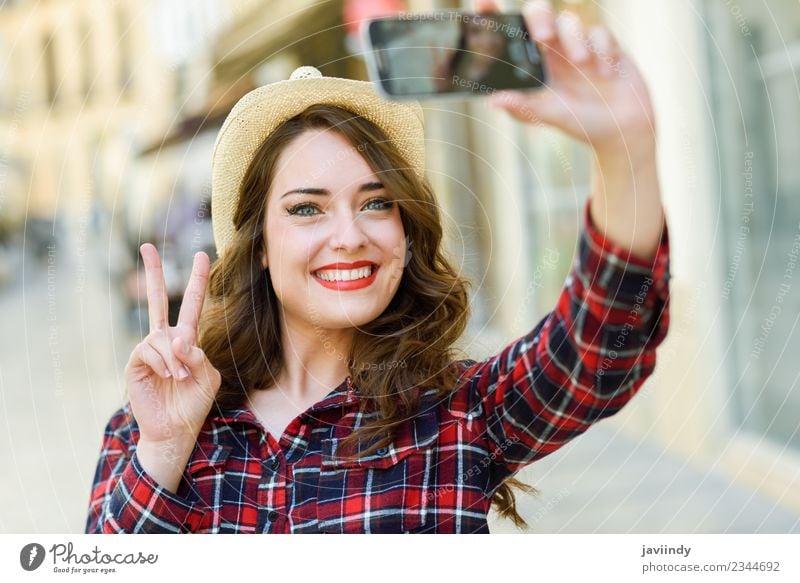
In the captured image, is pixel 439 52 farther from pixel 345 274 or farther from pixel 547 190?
pixel 547 190

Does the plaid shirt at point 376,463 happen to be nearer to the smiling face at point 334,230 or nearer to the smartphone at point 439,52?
the smiling face at point 334,230

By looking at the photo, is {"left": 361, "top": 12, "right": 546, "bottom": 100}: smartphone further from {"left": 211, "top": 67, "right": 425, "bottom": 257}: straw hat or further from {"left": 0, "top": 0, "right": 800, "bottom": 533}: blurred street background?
{"left": 0, "top": 0, "right": 800, "bottom": 533}: blurred street background

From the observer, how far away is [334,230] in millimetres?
1134

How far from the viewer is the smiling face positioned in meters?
1.13

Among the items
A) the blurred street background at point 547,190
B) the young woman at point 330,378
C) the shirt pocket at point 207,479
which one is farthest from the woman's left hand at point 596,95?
the blurred street background at point 547,190

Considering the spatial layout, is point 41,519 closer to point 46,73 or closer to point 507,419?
point 46,73

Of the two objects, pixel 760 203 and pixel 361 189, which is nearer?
pixel 361 189

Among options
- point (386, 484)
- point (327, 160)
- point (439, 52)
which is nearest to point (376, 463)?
point (386, 484)

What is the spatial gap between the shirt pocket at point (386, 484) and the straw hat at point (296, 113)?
1.12 feet

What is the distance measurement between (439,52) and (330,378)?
433mm

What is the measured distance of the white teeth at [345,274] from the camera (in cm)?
114
